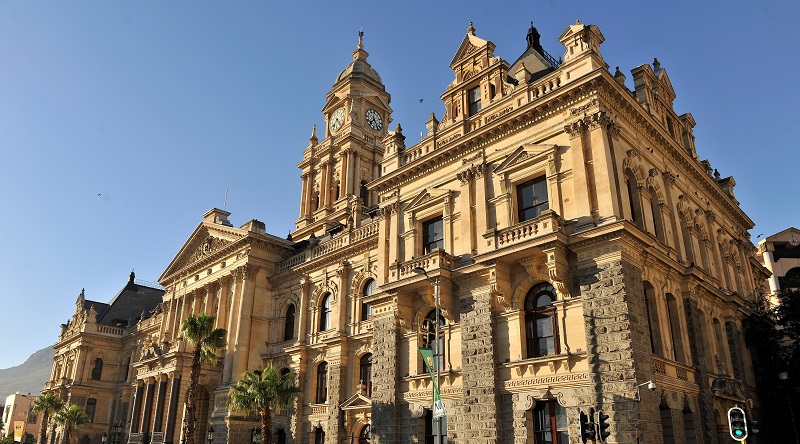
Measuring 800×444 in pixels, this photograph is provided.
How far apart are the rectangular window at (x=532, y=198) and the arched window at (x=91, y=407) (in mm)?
54671

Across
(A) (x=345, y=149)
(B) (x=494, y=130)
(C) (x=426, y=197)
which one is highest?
(A) (x=345, y=149)

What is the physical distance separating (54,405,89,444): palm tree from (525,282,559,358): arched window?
48.0 m

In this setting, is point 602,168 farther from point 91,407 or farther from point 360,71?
point 91,407

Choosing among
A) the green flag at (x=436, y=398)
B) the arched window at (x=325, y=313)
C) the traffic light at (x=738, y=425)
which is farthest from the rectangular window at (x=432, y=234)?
the traffic light at (x=738, y=425)

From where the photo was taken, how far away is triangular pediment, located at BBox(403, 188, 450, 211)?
28188mm

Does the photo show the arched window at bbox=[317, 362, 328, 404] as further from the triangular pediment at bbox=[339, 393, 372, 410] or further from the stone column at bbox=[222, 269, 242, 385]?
the stone column at bbox=[222, 269, 242, 385]

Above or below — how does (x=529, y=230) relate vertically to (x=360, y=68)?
below

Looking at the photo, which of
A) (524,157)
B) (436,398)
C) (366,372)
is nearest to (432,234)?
(524,157)

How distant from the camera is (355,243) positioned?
117 feet

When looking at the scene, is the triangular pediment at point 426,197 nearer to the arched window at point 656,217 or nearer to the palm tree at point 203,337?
the arched window at point 656,217

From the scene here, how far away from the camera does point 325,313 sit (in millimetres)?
37562

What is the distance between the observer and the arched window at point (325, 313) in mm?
37125

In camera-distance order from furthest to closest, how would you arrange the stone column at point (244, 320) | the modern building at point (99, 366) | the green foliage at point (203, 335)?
the modern building at point (99, 366)
the stone column at point (244, 320)
the green foliage at point (203, 335)

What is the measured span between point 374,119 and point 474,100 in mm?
30203
